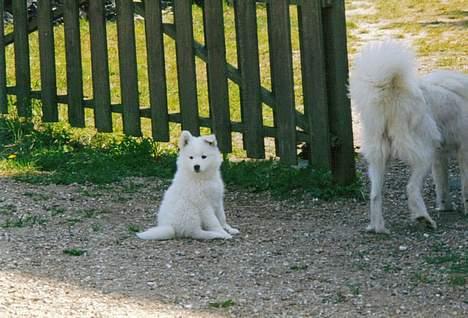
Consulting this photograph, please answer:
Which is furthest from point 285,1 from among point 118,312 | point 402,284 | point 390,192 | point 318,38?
point 118,312

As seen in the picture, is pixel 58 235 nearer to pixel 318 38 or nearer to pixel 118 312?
pixel 118 312

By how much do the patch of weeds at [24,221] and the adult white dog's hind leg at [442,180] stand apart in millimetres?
3075

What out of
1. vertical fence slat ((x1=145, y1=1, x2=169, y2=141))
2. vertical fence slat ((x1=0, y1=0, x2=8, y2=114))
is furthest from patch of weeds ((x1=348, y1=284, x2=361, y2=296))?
vertical fence slat ((x1=0, y1=0, x2=8, y2=114))

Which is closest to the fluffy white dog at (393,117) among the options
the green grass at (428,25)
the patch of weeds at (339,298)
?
the patch of weeds at (339,298)

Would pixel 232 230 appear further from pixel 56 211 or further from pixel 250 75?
pixel 250 75

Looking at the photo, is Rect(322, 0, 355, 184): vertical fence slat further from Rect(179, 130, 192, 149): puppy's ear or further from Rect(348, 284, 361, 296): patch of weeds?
Rect(348, 284, 361, 296): patch of weeds

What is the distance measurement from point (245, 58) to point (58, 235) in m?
2.49

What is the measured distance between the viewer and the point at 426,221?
7734 mm

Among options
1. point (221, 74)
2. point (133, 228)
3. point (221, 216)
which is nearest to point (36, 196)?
point (133, 228)

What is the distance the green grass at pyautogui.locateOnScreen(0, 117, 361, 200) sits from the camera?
9.13 metres

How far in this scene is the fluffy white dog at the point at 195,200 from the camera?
24.7ft

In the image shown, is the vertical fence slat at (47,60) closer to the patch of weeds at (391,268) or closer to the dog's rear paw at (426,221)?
the dog's rear paw at (426,221)

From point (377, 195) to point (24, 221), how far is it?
Result: 8.67 ft

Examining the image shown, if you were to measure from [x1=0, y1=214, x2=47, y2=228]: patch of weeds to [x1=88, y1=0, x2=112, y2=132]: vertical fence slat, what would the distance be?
2.24 metres
